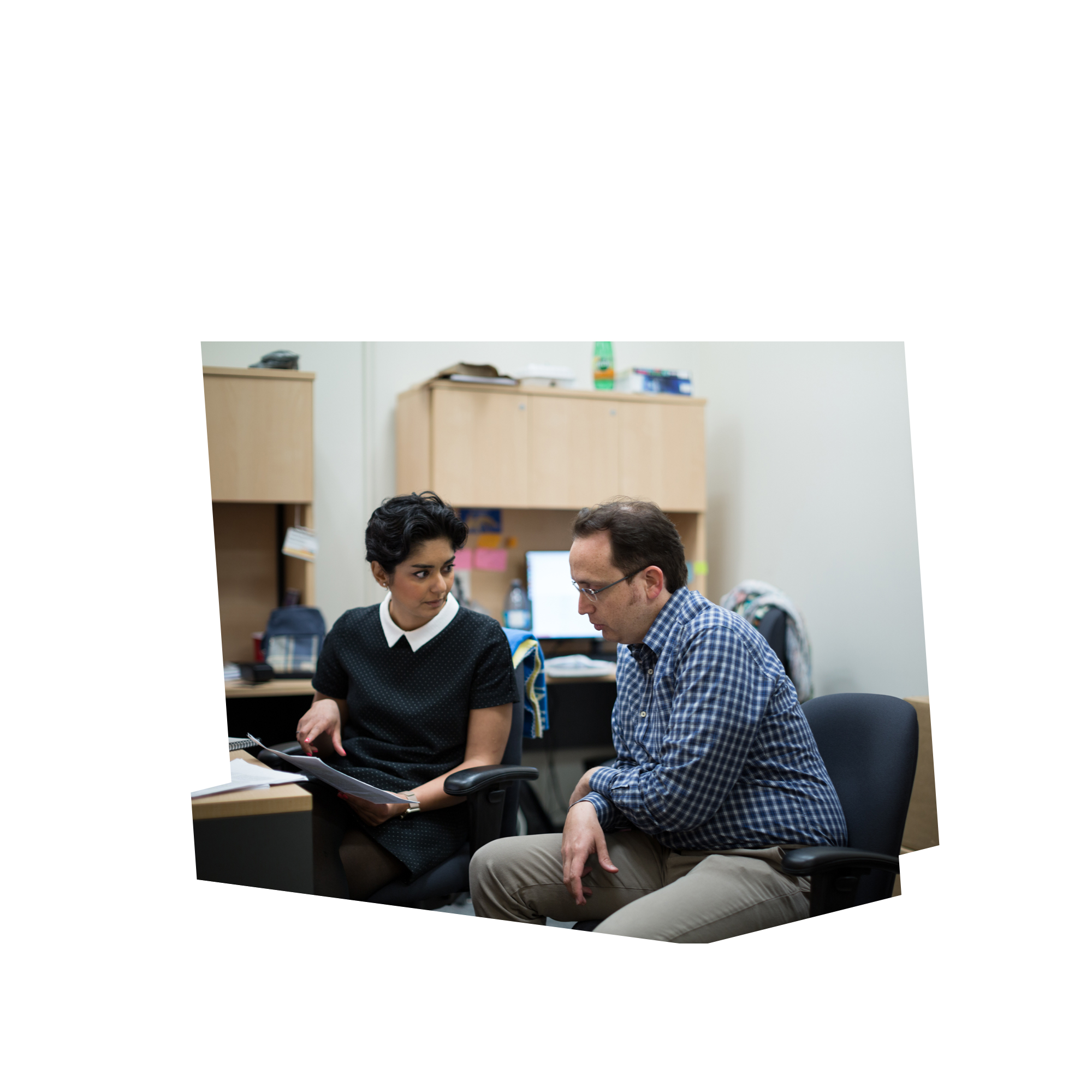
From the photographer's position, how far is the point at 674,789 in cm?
204

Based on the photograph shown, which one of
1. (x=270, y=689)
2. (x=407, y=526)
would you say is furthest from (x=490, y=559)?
(x=407, y=526)

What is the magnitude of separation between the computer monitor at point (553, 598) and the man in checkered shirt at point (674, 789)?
2.08 m

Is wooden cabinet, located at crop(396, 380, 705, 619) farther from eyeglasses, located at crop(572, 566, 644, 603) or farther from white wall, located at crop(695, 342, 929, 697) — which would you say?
eyeglasses, located at crop(572, 566, 644, 603)

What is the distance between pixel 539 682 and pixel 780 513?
70.7 inches

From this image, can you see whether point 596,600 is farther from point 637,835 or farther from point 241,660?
point 241,660

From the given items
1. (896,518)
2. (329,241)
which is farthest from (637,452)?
(329,241)

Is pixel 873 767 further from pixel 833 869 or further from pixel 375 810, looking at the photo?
pixel 375 810

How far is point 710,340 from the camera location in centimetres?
493

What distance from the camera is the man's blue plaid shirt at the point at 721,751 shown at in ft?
6.66

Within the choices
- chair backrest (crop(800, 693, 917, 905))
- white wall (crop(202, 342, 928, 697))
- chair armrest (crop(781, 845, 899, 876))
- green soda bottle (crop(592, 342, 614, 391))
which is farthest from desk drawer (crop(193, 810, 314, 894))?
green soda bottle (crop(592, 342, 614, 391))

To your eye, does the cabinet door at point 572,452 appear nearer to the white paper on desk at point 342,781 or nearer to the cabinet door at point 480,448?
the cabinet door at point 480,448

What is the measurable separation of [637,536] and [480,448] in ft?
6.93

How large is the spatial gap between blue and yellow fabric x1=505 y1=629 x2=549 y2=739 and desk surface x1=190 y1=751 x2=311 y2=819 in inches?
25.7

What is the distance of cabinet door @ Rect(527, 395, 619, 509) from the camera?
14.0 ft
